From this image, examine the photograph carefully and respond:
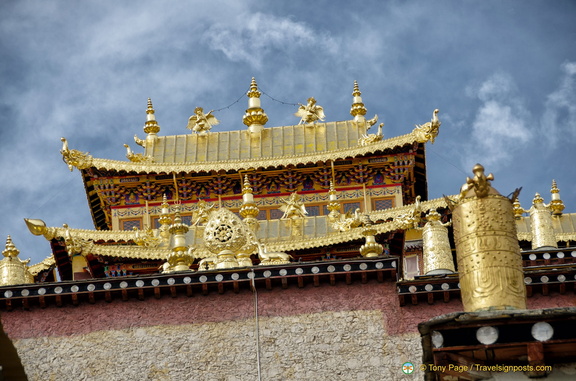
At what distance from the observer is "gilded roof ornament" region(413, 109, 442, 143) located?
119ft

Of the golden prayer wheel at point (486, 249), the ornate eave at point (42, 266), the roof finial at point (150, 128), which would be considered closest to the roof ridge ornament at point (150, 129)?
the roof finial at point (150, 128)

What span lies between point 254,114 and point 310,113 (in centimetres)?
167

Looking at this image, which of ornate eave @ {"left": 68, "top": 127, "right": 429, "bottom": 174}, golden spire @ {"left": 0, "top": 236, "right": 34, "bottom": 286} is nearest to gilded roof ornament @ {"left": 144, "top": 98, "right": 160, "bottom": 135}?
ornate eave @ {"left": 68, "top": 127, "right": 429, "bottom": 174}

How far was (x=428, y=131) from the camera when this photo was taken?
1435 inches

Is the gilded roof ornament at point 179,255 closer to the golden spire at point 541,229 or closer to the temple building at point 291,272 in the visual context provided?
the temple building at point 291,272

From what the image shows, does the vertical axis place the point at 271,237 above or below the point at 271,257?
above

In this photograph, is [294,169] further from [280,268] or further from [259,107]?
[280,268]

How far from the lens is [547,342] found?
15141mm

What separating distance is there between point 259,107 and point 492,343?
1055 inches

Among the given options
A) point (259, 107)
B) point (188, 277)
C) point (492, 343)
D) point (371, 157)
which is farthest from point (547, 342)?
point (259, 107)

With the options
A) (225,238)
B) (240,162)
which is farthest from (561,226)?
(225,238)

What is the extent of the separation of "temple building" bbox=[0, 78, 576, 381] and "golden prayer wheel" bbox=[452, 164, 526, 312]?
0.02 metres

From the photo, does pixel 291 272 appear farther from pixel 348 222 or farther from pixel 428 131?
pixel 428 131

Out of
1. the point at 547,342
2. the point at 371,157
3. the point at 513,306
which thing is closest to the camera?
the point at 547,342
